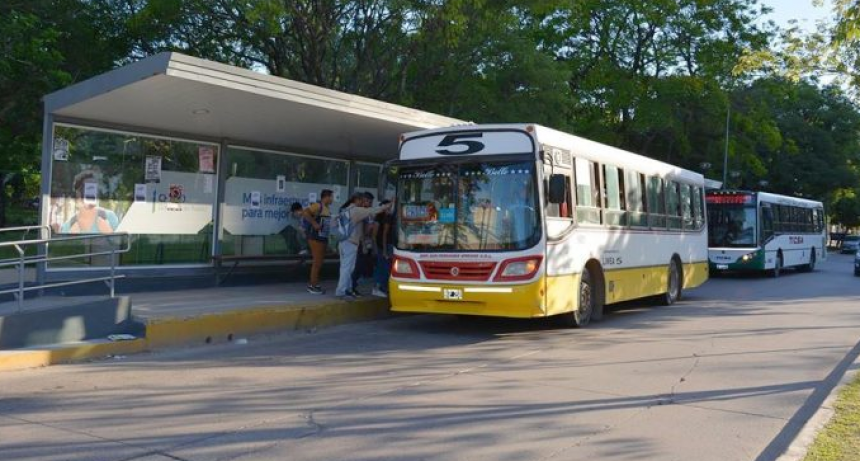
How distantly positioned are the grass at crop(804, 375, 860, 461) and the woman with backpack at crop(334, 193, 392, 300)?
7.80 m

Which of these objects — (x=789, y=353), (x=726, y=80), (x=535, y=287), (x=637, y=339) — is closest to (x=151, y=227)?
(x=535, y=287)

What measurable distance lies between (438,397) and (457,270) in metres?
3.89

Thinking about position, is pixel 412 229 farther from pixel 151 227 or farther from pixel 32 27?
pixel 32 27

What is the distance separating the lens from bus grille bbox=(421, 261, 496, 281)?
10.9 meters

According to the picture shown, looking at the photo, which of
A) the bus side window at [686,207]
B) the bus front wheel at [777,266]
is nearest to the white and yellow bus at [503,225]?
the bus side window at [686,207]

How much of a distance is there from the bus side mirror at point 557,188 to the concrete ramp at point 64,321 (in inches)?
229

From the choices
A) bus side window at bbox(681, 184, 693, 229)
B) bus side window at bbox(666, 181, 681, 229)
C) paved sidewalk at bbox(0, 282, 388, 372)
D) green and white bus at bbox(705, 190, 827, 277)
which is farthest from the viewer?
green and white bus at bbox(705, 190, 827, 277)

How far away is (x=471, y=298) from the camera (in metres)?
11.0

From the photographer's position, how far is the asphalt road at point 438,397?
578 cm

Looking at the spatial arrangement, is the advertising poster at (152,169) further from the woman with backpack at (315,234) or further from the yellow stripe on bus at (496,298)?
the yellow stripe on bus at (496,298)

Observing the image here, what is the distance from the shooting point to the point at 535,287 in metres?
10.7

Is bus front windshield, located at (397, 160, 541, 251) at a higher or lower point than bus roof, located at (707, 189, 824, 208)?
lower

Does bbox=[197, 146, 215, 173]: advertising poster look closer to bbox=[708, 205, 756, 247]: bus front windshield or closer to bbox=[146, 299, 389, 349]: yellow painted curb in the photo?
bbox=[146, 299, 389, 349]: yellow painted curb

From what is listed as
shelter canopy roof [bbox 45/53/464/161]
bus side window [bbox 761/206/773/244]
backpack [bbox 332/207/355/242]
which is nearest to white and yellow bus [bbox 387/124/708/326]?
backpack [bbox 332/207/355/242]
